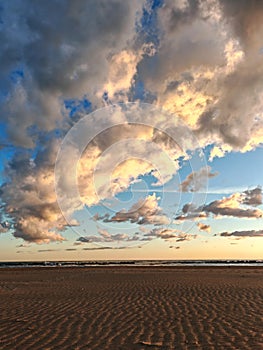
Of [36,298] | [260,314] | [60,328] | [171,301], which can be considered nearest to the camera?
[60,328]

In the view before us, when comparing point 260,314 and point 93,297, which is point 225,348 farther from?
point 93,297

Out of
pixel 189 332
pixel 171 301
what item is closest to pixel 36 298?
pixel 171 301

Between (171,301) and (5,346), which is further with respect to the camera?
(171,301)

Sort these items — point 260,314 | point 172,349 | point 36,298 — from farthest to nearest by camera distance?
point 36,298 < point 260,314 < point 172,349

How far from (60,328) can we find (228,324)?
5014mm

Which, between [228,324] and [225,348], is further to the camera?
[228,324]

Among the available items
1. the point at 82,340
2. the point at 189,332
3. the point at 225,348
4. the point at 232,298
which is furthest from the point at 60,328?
the point at 232,298

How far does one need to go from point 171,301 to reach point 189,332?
656cm

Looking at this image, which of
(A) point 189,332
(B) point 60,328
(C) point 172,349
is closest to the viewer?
(C) point 172,349

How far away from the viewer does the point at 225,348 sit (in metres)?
8.93

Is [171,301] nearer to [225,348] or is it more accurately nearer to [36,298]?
[36,298]

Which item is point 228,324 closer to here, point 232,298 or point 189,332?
point 189,332

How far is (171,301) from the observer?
17031mm

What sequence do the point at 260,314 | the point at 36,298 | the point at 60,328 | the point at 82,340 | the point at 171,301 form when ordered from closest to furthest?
the point at 82,340 < the point at 60,328 < the point at 260,314 < the point at 171,301 < the point at 36,298
